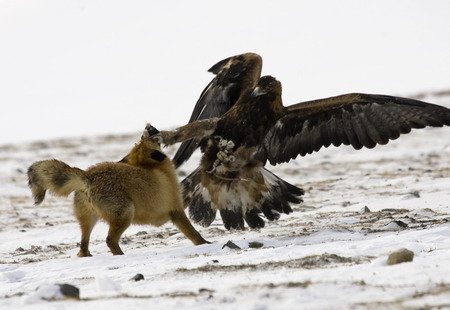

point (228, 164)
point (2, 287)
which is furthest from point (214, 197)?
point (2, 287)

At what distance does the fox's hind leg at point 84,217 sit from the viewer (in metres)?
7.71

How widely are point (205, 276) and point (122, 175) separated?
7.58 ft

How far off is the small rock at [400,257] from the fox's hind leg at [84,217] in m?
3.28

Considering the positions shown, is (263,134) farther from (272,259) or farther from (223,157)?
(272,259)

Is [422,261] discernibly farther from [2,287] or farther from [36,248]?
[36,248]

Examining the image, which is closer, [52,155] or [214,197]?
[214,197]

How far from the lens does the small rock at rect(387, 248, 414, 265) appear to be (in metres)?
5.42

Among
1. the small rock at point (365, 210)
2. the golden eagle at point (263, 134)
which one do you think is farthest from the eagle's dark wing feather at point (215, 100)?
the small rock at point (365, 210)

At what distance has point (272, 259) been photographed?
6.09 m

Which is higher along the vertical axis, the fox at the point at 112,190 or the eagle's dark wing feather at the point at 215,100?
the eagle's dark wing feather at the point at 215,100

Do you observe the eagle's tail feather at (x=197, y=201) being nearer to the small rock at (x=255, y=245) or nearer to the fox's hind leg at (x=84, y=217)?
the fox's hind leg at (x=84, y=217)

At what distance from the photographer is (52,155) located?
22.6 meters

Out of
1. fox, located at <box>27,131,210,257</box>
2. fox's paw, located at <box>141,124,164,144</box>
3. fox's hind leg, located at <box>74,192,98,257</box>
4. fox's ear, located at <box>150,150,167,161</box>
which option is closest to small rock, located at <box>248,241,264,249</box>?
fox, located at <box>27,131,210,257</box>

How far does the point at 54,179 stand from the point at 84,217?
52cm
